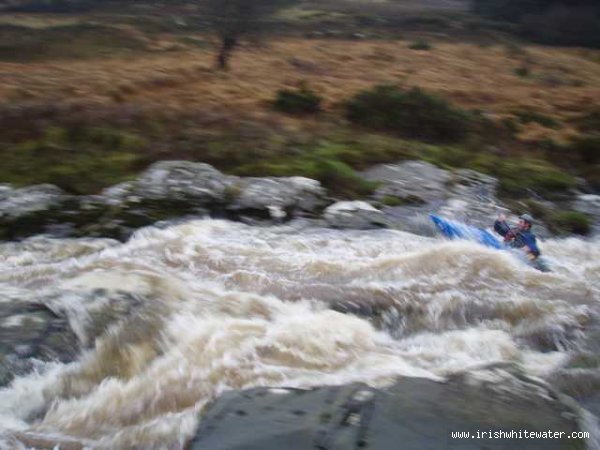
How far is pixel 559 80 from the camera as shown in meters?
22.5

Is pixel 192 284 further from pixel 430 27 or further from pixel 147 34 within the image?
pixel 430 27

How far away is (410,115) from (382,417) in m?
10.8

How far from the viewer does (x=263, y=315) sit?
6.57 m

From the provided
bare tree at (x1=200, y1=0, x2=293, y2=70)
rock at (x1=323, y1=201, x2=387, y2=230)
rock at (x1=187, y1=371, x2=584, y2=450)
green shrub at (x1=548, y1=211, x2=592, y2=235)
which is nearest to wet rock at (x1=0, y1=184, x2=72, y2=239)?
rock at (x1=323, y1=201, x2=387, y2=230)

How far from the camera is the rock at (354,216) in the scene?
9492 mm

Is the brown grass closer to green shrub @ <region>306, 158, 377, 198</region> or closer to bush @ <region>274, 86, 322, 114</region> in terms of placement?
bush @ <region>274, 86, 322, 114</region>

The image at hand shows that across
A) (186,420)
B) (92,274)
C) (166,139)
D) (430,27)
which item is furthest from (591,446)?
(430,27)

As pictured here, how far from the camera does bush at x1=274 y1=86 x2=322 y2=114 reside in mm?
14633

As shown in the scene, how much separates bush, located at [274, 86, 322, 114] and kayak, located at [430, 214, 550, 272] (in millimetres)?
6111

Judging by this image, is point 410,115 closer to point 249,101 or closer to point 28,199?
point 249,101

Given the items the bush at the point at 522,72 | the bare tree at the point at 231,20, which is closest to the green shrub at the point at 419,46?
the bush at the point at 522,72

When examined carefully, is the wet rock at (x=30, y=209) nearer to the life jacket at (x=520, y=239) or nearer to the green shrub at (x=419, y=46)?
the life jacket at (x=520, y=239)

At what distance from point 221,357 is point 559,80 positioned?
2029 cm

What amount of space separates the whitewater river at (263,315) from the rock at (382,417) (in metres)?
0.40
